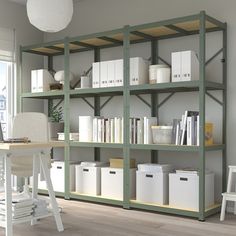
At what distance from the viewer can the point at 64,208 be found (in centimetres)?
436

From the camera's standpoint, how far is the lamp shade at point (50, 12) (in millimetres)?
3033

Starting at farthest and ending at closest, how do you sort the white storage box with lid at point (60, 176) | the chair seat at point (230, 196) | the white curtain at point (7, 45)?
Result: the white curtain at point (7, 45), the white storage box with lid at point (60, 176), the chair seat at point (230, 196)

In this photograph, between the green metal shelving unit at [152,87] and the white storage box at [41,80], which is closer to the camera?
the green metal shelving unit at [152,87]

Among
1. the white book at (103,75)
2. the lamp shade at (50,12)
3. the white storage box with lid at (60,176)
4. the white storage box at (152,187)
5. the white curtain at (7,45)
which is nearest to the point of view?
the lamp shade at (50,12)

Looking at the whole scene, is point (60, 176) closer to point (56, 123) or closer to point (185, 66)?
point (56, 123)

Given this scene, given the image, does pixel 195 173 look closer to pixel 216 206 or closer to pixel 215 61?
pixel 216 206

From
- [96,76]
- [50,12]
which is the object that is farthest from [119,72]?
[50,12]

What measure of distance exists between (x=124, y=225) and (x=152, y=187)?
668 mm

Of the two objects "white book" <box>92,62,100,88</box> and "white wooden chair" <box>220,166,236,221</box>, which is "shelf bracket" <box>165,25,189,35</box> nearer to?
"white book" <box>92,62,100,88</box>

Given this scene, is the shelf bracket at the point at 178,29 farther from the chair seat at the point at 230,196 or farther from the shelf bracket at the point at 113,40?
the chair seat at the point at 230,196

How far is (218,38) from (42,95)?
7.43 feet

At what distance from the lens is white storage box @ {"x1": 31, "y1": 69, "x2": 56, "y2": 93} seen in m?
5.25

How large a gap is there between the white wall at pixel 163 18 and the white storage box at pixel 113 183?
463mm

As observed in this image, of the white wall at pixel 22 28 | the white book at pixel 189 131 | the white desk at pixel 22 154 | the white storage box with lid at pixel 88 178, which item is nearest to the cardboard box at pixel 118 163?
the white storage box with lid at pixel 88 178
